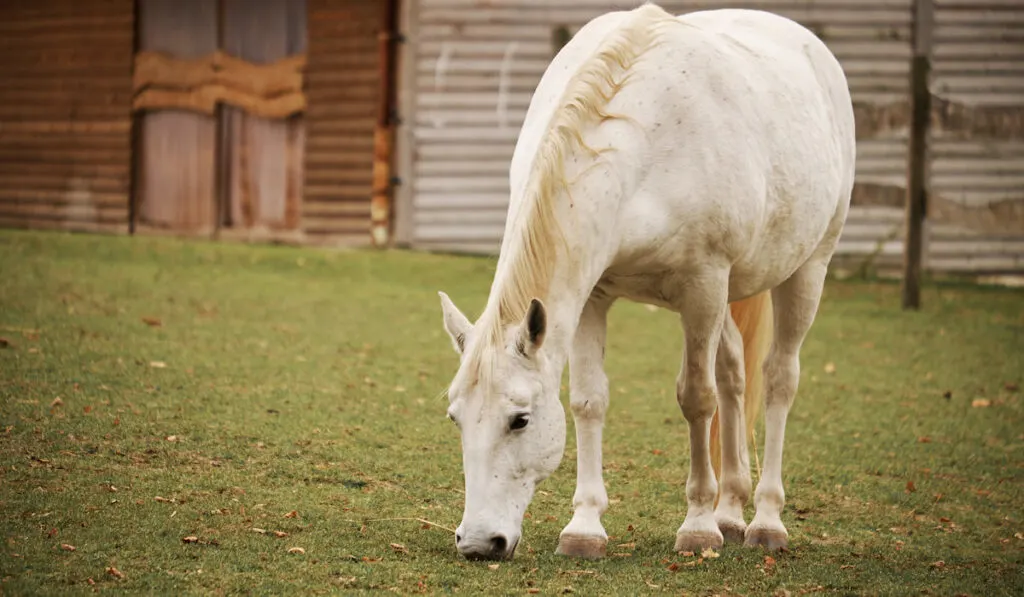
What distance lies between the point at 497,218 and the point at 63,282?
6.22 meters

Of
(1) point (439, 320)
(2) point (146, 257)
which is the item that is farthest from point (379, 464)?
(2) point (146, 257)

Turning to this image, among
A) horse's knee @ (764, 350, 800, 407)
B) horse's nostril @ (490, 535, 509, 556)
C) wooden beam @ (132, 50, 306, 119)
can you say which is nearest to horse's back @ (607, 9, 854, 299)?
horse's knee @ (764, 350, 800, 407)

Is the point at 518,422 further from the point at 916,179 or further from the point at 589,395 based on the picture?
the point at 916,179

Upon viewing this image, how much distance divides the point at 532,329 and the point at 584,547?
0.98 meters

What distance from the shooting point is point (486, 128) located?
15.8 meters

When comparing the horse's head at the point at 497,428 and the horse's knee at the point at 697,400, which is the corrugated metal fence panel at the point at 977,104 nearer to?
the horse's knee at the point at 697,400

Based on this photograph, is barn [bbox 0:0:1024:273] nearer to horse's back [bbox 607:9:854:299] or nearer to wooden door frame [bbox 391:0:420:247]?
wooden door frame [bbox 391:0:420:247]

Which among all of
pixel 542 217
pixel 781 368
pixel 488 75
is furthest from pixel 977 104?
pixel 542 217

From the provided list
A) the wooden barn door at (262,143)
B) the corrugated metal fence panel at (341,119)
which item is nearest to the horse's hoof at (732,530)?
the corrugated metal fence panel at (341,119)

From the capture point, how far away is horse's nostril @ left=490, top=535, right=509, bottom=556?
13.3ft

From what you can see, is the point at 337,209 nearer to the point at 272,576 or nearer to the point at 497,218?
the point at 497,218

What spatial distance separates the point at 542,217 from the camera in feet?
13.9

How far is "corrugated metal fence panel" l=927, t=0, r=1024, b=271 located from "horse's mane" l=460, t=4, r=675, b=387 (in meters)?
11.7

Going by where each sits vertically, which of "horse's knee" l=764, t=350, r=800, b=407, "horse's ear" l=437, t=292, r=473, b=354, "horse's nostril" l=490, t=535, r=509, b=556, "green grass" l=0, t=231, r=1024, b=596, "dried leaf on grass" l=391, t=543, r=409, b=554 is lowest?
"green grass" l=0, t=231, r=1024, b=596
